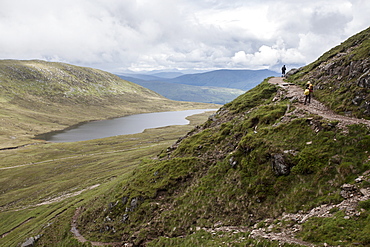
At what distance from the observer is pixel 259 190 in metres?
25.9

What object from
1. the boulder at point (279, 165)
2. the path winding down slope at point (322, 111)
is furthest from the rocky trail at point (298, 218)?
the boulder at point (279, 165)

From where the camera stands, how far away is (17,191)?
89500 millimetres

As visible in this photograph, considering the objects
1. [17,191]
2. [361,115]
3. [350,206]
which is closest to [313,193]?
[350,206]

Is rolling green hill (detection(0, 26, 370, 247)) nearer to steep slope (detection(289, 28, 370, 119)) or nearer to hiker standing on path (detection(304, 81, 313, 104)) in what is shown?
steep slope (detection(289, 28, 370, 119))

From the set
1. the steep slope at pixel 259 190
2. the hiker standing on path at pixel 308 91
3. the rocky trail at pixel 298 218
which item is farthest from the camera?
the hiker standing on path at pixel 308 91

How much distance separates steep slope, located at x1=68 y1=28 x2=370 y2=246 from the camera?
1900 cm

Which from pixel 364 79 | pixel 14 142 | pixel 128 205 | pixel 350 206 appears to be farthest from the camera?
pixel 14 142

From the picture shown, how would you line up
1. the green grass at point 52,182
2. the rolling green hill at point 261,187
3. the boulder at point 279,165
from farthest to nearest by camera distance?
the green grass at point 52,182 → the boulder at point 279,165 → the rolling green hill at point 261,187

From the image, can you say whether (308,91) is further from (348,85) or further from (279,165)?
(279,165)

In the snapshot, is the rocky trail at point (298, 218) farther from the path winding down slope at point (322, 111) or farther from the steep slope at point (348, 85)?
the steep slope at point (348, 85)

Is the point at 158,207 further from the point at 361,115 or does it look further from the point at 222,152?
the point at 361,115

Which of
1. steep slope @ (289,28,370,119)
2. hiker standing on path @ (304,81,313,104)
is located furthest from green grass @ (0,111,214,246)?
steep slope @ (289,28,370,119)

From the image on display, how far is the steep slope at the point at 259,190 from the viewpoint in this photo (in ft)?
62.3

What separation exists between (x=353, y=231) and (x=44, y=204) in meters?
82.4
